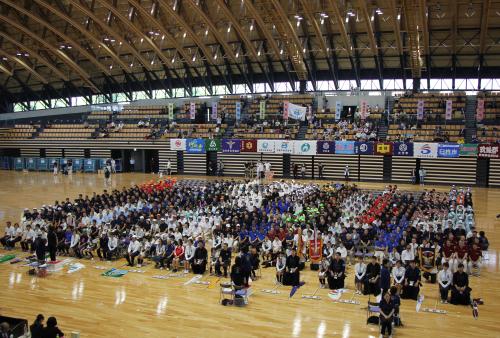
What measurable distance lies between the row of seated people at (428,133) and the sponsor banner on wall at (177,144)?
54.8ft

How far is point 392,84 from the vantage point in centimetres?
3891

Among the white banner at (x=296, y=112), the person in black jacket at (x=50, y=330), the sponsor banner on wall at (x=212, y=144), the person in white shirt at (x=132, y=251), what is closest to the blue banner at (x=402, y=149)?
the white banner at (x=296, y=112)

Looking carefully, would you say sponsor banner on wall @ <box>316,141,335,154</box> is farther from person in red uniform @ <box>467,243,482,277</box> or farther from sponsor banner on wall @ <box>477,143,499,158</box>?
person in red uniform @ <box>467,243,482,277</box>

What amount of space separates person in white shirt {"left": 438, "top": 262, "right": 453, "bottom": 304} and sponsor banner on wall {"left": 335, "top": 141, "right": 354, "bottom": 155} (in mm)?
21640

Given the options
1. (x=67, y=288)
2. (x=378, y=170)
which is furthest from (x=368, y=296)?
(x=378, y=170)

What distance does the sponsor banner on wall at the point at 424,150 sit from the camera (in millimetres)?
31969

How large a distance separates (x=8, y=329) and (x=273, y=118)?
32609 mm

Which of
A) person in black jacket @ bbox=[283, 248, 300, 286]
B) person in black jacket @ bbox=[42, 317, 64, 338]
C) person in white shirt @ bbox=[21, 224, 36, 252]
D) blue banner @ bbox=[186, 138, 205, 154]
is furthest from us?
blue banner @ bbox=[186, 138, 205, 154]

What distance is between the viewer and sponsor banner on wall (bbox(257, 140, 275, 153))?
3641cm

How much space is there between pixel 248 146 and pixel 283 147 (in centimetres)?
292

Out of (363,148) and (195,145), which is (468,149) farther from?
(195,145)

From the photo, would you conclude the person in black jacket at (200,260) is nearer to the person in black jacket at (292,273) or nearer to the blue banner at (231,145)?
the person in black jacket at (292,273)

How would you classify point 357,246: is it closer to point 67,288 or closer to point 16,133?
point 67,288

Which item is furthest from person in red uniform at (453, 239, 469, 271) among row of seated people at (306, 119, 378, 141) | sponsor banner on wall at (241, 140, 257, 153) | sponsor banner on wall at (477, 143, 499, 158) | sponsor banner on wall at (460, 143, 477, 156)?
sponsor banner on wall at (241, 140, 257, 153)
